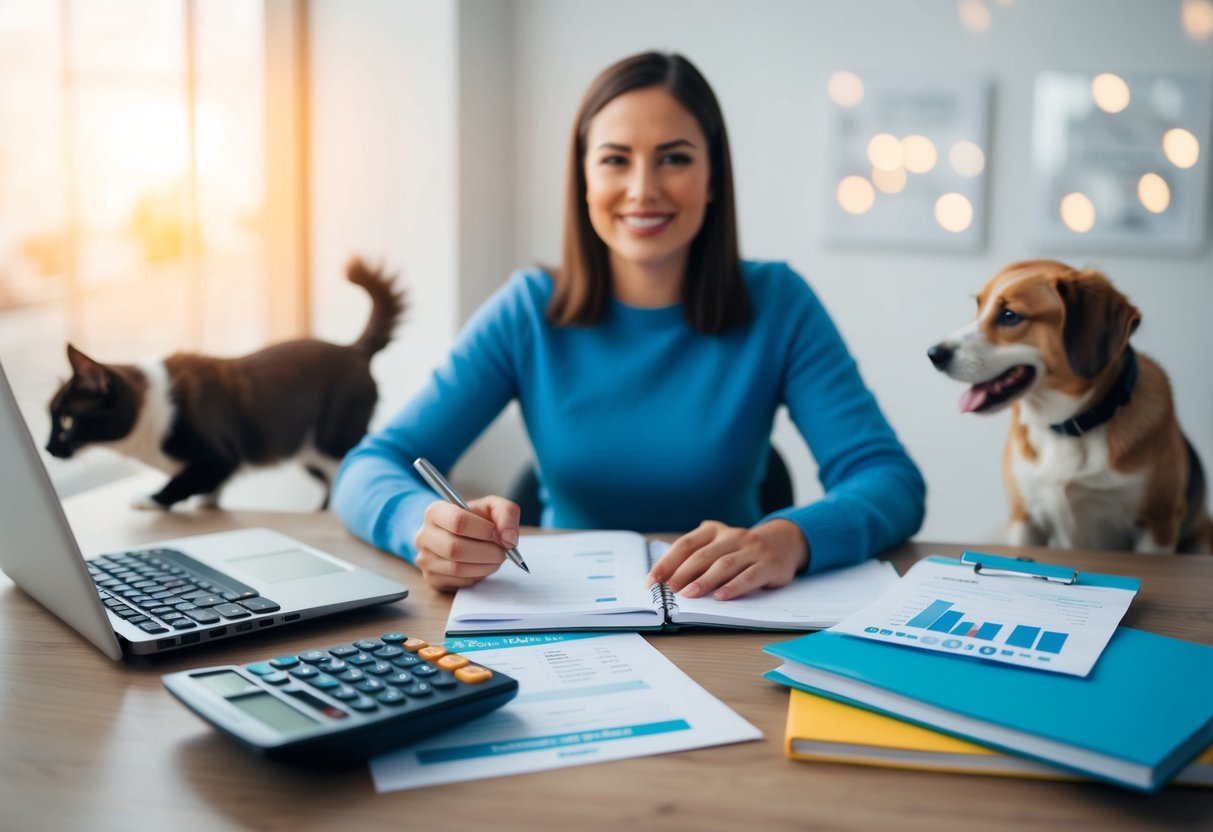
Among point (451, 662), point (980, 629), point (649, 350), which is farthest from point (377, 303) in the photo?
point (980, 629)

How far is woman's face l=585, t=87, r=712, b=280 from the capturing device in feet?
4.87

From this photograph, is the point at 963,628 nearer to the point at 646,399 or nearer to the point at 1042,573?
the point at 1042,573

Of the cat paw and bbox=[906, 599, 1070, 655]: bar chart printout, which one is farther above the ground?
bbox=[906, 599, 1070, 655]: bar chart printout

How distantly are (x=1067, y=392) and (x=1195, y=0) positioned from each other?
173 centimetres

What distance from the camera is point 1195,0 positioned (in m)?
2.58

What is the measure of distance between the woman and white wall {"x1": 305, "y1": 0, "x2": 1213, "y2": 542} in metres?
0.97

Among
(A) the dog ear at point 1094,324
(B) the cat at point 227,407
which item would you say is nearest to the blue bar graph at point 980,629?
(A) the dog ear at point 1094,324

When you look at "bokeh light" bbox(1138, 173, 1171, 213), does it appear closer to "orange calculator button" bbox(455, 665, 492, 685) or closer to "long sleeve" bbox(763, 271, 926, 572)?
"long sleeve" bbox(763, 271, 926, 572)

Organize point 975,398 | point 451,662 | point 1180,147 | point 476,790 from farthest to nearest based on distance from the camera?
1. point 1180,147
2. point 975,398
3. point 451,662
4. point 476,790

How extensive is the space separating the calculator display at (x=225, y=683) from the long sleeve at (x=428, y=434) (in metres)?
0.39

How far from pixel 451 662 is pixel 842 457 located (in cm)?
76

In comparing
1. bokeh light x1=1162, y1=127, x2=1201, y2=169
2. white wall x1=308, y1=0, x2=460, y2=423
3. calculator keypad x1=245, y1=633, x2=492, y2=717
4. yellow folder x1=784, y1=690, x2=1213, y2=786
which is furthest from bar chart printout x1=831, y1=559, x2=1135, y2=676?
bokeh light x1=1162, y1=127, x2=1201, y2=169

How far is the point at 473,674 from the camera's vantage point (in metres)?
0.71

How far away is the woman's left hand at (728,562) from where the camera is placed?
3.17 feet
